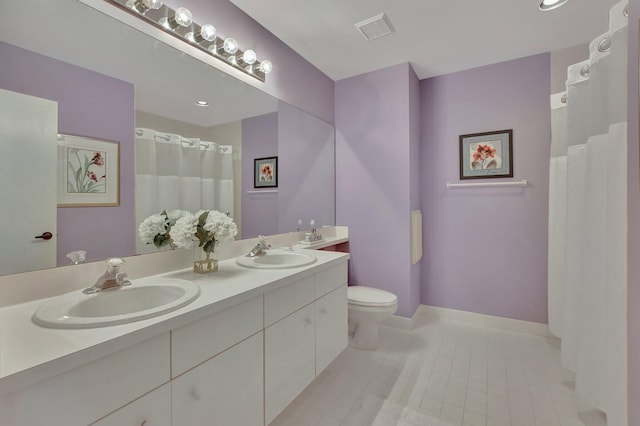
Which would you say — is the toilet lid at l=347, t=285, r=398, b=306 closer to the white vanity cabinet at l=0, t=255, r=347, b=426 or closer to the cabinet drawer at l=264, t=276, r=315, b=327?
the white vanity cabinet at l=0, t=255, r=347, b=426

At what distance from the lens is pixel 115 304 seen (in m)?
1.06

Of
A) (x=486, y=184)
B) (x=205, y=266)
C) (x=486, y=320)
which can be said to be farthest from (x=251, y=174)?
(x=486, y=320)

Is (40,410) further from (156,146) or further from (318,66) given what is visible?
(318,66)

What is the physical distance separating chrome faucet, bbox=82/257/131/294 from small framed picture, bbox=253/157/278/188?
0.95 metres

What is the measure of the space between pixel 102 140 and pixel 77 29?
1.42ft

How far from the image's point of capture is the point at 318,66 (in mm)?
2521

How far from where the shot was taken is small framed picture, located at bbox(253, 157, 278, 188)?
1.89 m

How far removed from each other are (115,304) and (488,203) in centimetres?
277

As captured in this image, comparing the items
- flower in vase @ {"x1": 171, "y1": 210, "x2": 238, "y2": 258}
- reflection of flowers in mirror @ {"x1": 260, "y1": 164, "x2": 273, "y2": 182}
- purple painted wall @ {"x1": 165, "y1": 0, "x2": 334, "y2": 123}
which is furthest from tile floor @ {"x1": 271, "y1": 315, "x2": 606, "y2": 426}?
purple painted wall @ {"x1": 165, "y1": 0, "x2": 334, "y2": 123}

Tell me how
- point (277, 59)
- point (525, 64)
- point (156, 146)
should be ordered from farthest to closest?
point (525, 64) < point (277, 59) < point (156, 146)

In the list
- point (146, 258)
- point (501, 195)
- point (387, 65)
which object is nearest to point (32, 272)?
point (146, 258)

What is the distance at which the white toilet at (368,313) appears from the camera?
2.03 metres

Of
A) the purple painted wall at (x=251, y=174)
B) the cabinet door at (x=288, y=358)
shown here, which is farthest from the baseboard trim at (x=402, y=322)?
the purple painted wall at (x=251, y=174)

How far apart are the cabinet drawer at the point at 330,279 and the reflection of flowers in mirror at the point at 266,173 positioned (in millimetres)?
772
